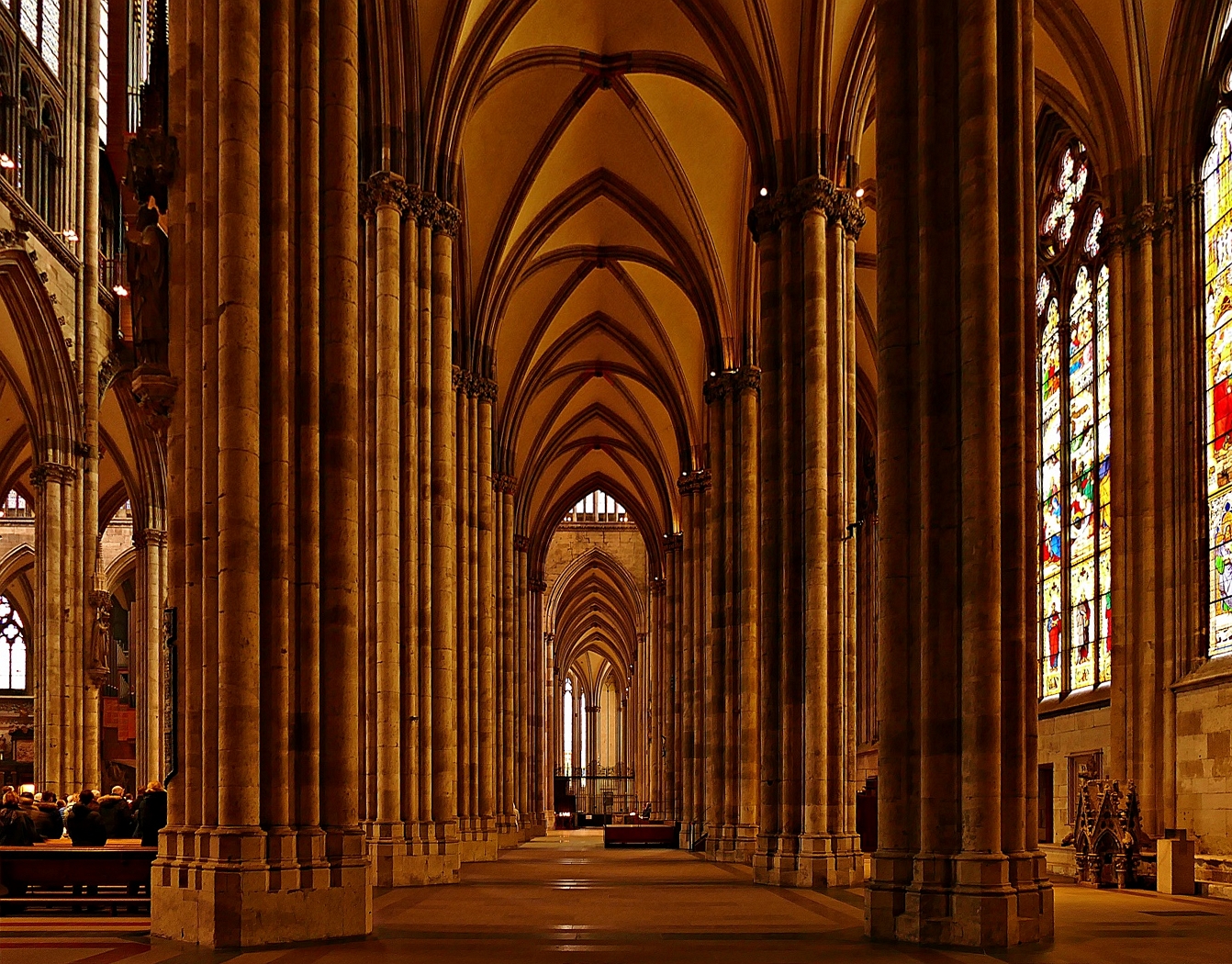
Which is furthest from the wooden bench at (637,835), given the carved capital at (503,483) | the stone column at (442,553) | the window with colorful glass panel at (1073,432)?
the stone column at (442,553)

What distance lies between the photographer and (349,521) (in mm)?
13508

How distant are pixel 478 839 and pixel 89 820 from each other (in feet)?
48.8

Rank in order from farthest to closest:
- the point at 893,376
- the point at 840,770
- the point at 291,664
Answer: the point at 840,770, the point at 893,376, the point at 291,664

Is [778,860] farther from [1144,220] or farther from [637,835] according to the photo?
[637,835]

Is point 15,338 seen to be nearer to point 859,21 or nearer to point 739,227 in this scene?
point 739,227

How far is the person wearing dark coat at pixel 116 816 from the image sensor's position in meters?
17.1

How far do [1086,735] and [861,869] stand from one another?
4.97m

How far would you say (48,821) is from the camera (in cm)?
1772

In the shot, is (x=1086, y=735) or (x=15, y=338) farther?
(x=15, y=338)

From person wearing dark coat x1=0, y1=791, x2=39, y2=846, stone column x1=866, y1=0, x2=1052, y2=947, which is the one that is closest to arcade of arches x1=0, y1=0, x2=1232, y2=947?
stone column x1=866, y1=0, x2=1052, y2=947

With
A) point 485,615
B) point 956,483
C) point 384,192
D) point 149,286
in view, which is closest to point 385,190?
point 384,192

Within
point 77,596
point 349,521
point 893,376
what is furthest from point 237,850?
point 77,596

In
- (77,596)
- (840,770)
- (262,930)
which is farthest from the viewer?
(77,596)

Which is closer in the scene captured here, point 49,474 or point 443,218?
point 443,218
